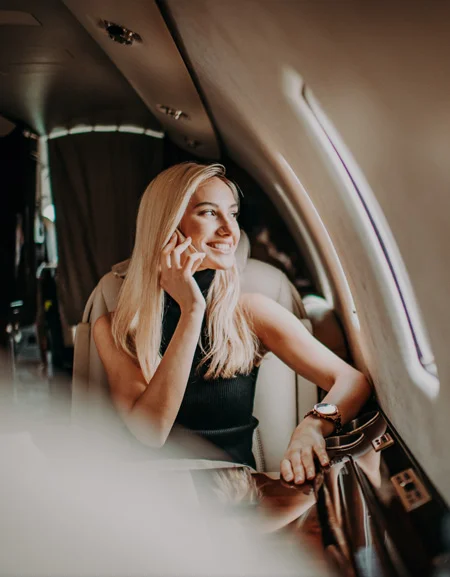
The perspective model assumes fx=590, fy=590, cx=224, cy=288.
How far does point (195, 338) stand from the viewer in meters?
1.65

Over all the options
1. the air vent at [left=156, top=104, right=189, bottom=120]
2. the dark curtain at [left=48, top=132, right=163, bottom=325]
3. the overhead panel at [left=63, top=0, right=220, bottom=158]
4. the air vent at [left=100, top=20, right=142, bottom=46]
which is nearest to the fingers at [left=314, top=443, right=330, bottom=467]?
the dark curtain at [left=48, top=132, right=163, bottom=325]

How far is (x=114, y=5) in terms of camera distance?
4.79 ft

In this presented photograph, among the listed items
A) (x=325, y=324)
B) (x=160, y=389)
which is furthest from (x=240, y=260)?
(x=160, y=389)

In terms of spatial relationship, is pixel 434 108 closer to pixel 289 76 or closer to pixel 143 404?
pixel 289 76

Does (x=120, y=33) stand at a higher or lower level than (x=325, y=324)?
higher

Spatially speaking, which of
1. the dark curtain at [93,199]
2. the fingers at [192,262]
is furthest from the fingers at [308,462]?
the dark curtain at [93,199]

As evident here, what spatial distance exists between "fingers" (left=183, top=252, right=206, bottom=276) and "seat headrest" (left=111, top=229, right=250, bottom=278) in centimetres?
14

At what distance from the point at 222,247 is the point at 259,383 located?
17.5 inches

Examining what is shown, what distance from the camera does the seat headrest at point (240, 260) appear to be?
5.77ft

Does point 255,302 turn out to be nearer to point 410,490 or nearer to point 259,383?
point 259,383

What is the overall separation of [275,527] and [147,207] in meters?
0.94

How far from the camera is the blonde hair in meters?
1.70

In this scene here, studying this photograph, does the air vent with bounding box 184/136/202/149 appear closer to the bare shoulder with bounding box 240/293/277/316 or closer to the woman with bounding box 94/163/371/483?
the woman with bounding box 94/163/371/483

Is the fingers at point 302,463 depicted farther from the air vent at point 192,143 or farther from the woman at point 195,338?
the air vent at point 192,143
